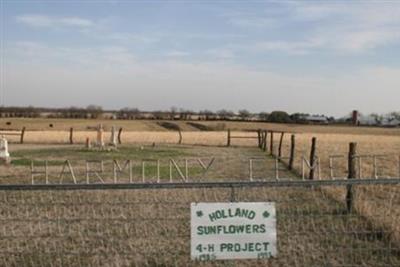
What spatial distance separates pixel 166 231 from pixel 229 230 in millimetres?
3938

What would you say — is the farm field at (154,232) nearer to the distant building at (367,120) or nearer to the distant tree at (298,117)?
the distant tree at (298,117)

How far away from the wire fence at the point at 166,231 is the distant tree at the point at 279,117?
128 m

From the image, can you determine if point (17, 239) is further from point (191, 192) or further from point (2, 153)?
point (2, 153)

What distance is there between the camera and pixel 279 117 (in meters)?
140

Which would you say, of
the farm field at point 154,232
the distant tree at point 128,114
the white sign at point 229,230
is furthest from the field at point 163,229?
the distant tree at point 128,114

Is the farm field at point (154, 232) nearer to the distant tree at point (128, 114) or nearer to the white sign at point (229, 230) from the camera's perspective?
the white sign at point (229, 230)

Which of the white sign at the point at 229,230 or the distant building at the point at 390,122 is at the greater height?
the white sign at the point at 229,230

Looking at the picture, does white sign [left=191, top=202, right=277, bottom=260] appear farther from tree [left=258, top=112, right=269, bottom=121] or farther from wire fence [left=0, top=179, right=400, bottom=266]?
tree [left=258, top=112, right=269, bottom=121]

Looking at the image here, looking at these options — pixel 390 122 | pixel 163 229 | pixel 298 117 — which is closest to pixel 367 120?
pixel 390 122

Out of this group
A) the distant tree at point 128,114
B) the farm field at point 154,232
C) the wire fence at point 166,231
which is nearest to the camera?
the wire fence at point 166,231

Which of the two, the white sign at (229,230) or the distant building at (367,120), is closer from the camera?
the white sign at (229,230)

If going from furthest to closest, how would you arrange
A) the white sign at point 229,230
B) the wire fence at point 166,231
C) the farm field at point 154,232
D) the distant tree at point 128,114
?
the distant tree at point 128,114 → the farm field at point 154,232 → the wire fence at point 166,231 → the white sign at point 229,230

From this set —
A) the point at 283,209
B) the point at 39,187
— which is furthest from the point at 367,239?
the point at 39,187

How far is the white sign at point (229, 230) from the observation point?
5535mm
